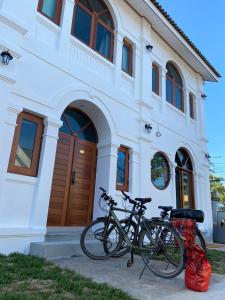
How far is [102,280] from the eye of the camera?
3260mm

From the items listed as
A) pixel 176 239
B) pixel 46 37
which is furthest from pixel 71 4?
pixel 176 239

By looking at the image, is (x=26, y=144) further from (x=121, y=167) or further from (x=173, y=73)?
(x=173, y=73)

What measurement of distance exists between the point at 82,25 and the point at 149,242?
17.8 feet

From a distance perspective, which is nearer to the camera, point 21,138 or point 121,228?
point 121,228

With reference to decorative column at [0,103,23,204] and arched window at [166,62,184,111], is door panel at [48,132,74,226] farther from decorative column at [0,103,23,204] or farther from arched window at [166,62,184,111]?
arched window at [166,62,184,111]

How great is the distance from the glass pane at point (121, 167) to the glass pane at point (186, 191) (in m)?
3.62

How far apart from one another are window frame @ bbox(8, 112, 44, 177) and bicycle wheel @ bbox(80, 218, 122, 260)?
1.43 meters

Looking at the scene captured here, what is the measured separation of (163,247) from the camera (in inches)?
144

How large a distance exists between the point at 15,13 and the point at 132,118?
372 centimetres

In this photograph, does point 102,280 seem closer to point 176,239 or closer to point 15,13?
point 176,239

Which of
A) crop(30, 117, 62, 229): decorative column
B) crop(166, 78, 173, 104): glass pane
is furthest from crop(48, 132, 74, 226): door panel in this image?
crop(166, 78, 173, 104): glass pane

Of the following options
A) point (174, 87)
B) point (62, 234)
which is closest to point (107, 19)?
point (174, 87)

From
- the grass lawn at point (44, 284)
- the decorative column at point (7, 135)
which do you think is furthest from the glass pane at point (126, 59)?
the grass lawn at point (44, 284)

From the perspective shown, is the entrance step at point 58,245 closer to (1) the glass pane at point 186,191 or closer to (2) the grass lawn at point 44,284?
(2) the grass lawn at point 44,284
